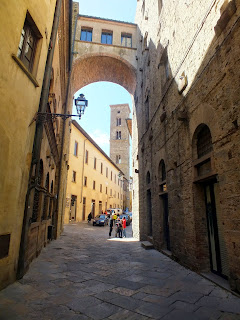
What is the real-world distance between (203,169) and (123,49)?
1552 cm

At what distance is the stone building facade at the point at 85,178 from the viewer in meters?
22.4

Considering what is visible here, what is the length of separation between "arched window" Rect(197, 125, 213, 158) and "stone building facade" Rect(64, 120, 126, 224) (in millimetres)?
17198

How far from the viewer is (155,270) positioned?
526cm

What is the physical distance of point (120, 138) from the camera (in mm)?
48375

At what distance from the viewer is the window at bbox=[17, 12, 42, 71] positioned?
15.3 feet

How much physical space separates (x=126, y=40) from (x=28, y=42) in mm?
15497

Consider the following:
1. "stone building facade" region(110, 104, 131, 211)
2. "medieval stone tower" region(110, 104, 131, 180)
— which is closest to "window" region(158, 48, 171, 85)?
"stone building facade" region(110, 104, 131, 211)

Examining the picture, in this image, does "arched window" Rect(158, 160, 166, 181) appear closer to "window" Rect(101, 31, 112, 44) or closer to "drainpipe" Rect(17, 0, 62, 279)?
"drainpipe" Rect(17, 0, 62, 279)

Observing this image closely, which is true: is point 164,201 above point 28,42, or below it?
below

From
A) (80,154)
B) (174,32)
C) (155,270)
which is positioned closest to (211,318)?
(155,270)

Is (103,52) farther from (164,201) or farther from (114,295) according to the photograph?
(114,295)

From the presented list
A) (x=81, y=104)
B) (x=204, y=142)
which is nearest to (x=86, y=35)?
(x=81, y=104)

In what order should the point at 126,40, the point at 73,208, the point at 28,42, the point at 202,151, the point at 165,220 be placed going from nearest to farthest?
1. the point at 28,42
2. the point at 202,151
3. the point at 165,220
4. the point at 126,40
5. the point at 73,208

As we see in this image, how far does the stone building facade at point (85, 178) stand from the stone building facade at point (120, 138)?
449 inches
